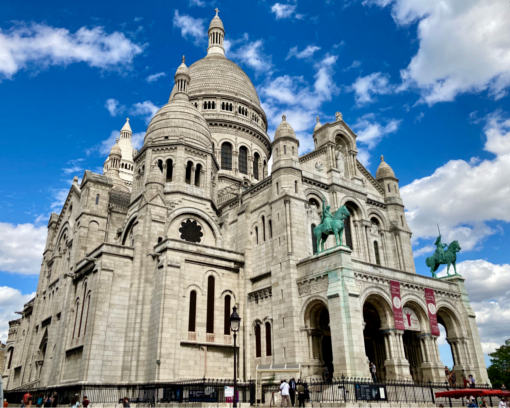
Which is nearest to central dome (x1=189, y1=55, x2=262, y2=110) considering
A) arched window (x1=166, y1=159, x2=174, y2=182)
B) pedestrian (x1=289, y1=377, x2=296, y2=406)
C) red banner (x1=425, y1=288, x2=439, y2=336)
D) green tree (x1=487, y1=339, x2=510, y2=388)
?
arched window (x1=166, y1=159, x2=174, y2=182)

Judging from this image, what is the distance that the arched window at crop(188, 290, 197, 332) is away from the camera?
3219 cm

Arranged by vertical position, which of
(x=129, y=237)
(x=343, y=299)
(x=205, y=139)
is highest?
(x=205, y=139)

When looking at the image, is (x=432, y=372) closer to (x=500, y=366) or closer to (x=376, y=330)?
(x=376, y=330)

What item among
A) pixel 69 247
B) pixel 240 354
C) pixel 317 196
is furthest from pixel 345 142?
pixel 69 247

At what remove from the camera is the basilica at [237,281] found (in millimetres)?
29375

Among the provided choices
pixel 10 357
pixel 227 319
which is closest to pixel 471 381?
pixel 227 319

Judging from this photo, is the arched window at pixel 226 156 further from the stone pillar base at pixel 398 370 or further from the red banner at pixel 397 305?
the stone pillar base at pixel 398 370

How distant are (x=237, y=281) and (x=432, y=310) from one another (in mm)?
15028

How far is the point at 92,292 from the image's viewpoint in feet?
107

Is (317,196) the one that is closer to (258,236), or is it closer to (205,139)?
(258,236)

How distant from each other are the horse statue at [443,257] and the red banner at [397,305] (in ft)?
23.8

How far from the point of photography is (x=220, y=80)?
5875 cm

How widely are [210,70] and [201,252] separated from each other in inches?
1332

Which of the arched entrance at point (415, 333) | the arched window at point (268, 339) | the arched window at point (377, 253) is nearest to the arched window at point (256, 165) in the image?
the arched window at point (377, 253)
